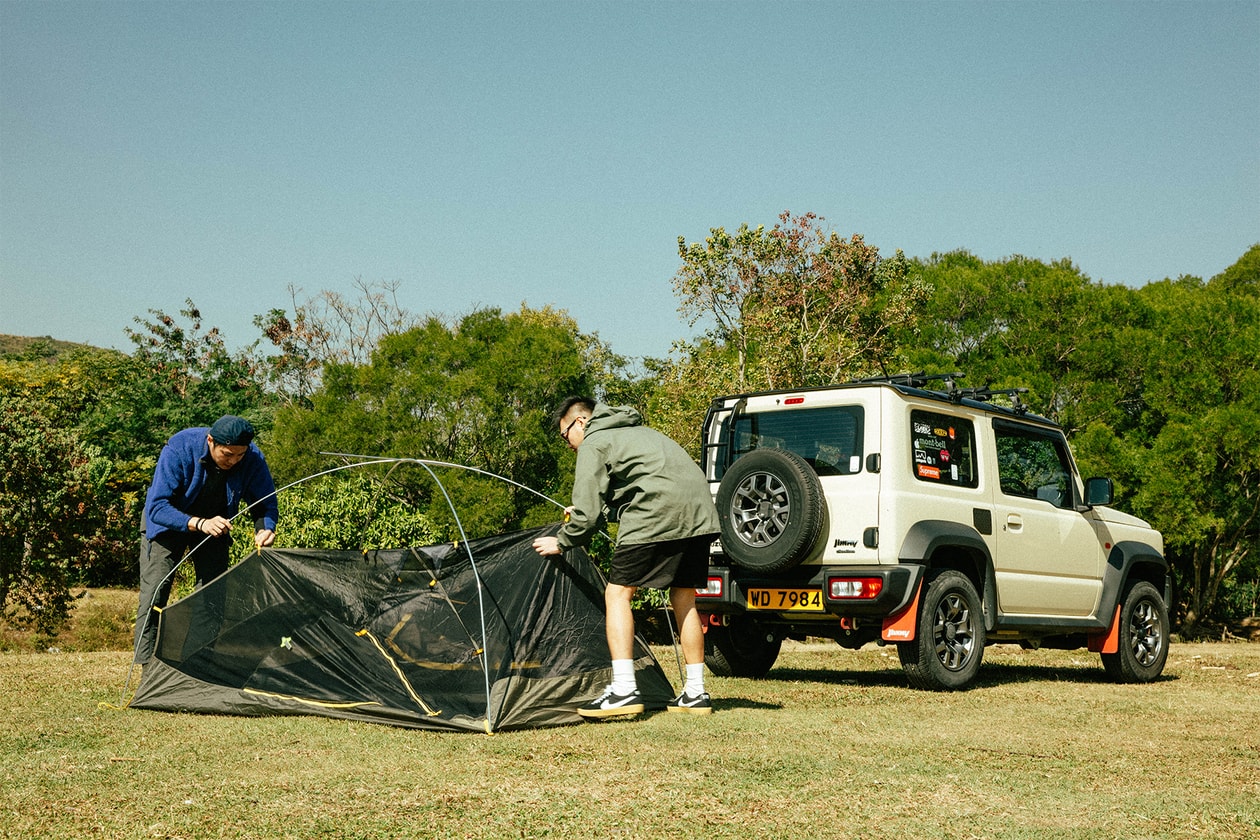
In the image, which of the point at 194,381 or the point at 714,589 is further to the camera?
the point at 194,381

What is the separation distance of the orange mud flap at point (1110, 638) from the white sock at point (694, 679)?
4486 millimetres

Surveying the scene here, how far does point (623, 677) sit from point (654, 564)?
2.04 ft

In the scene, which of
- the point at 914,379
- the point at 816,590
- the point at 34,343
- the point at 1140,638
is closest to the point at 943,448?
the point at 914,379

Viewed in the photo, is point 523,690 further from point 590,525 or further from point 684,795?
point 684,795

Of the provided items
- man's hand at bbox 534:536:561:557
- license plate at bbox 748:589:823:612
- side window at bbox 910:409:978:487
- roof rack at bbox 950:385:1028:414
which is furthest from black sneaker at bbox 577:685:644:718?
roof rack at bbox 950:385:1028:414

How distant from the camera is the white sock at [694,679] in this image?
21.2 ft

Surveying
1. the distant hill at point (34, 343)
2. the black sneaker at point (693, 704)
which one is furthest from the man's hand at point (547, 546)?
the distant hill at point (34, 343)

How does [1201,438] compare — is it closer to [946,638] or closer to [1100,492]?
[1100,492]

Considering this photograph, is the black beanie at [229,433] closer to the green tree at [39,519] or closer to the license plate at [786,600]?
the license plate at [786,600]

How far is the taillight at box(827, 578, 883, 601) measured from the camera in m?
7.59

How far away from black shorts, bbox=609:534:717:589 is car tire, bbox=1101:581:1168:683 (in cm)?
488

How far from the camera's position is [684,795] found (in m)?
4.27

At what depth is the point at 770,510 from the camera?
7805mm

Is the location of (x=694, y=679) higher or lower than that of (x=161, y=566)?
lower
